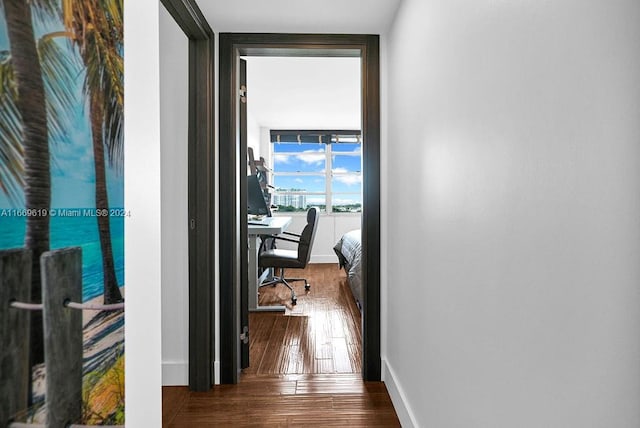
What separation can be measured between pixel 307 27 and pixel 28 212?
2.08 m

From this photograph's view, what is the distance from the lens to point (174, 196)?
255 cm

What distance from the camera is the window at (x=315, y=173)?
7438 mm

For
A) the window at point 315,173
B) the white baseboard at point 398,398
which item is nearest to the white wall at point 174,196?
the white baseboard at point 398,398

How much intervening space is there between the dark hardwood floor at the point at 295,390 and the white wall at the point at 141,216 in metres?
0.77

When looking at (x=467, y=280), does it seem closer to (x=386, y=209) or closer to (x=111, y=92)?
(x=111, y=92)

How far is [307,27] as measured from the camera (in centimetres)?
250

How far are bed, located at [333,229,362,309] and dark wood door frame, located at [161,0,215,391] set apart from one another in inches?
62.8

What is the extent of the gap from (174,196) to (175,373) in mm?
1125

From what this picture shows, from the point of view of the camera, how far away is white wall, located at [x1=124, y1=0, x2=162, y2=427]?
129cm

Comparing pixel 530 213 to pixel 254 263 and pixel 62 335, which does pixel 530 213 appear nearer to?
pixel 62 335

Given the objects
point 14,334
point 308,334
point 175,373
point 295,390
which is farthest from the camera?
point 308,334

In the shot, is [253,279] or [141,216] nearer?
[141,216]

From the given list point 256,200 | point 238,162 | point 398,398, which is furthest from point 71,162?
point 256,200

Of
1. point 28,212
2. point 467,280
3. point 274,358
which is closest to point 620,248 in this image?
point 467,280
